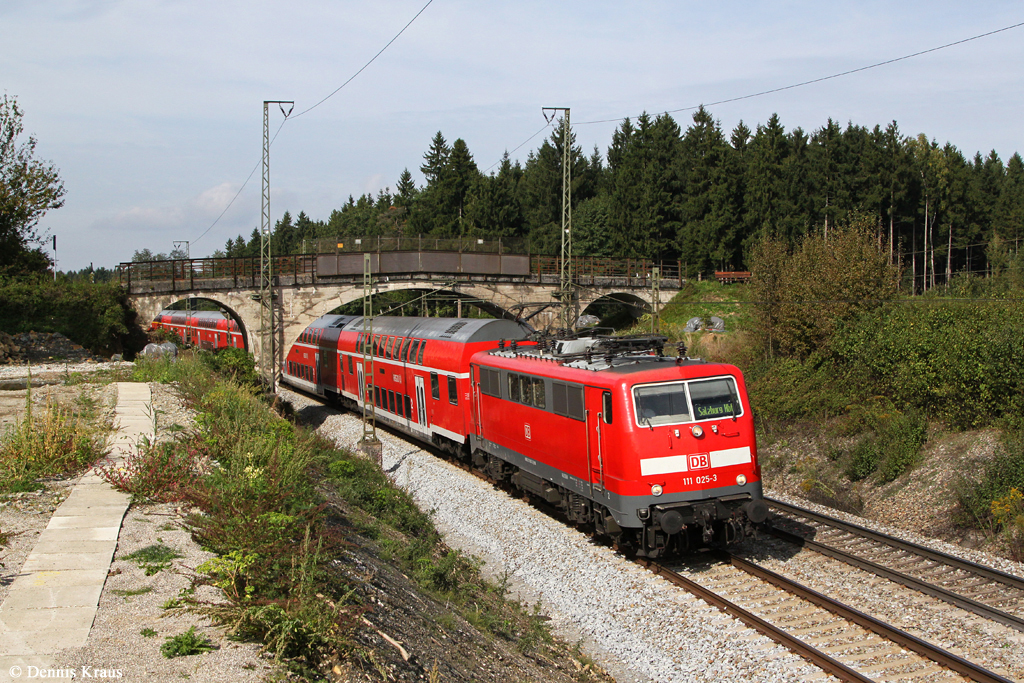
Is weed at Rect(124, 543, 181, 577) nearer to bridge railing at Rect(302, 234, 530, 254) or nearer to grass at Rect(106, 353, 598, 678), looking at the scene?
grass at Rect(106, 353, 598, 678)

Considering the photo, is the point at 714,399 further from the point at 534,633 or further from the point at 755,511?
the point at 534,633

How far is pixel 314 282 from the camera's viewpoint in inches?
1300

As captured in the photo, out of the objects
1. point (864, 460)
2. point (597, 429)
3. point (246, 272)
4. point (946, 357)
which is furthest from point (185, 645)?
point (246, 272)

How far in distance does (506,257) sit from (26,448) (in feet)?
89.4

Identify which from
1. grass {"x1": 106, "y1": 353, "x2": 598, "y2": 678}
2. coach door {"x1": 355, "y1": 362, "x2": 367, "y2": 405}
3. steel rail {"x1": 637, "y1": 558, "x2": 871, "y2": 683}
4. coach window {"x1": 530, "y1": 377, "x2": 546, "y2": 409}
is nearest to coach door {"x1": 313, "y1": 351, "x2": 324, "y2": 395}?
coach door {"x1": 355, "y1": 362, "x2": 367, "y2": 405}

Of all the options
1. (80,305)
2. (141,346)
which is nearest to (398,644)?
(80,305)

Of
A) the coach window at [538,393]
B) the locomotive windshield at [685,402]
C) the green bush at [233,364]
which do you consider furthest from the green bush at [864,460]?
the green bush at [233,364]

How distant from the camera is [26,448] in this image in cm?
1049

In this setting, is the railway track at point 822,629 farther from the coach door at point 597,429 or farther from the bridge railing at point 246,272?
the bridge railing at point 246,272

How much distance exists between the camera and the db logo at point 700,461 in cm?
1077

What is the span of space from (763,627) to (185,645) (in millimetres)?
6222

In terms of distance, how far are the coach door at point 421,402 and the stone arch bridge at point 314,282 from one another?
8.73m

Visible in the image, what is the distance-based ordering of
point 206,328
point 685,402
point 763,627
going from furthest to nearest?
point 206,328 < point 685,402 < point 763,627

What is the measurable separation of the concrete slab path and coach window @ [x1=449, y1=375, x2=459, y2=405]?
8.72 metres
